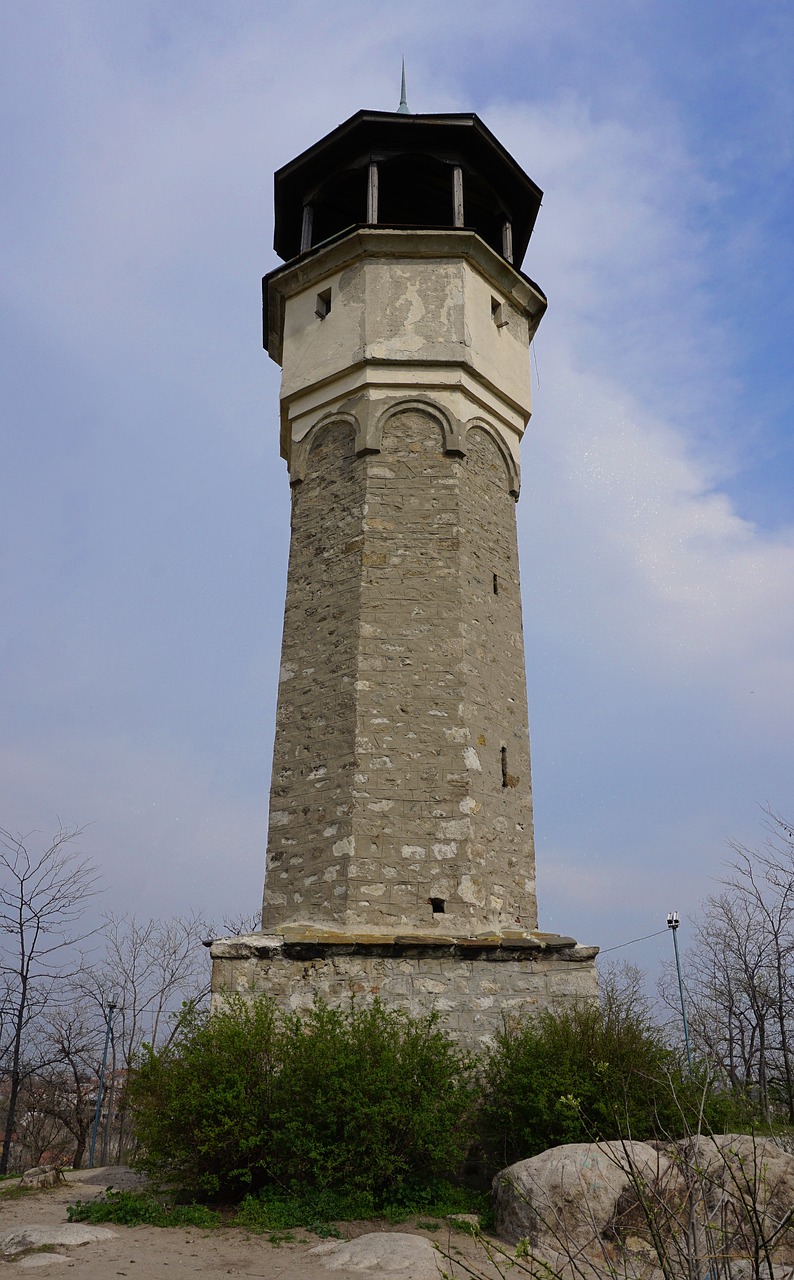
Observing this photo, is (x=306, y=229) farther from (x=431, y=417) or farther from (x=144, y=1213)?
(x=144, y=1213)

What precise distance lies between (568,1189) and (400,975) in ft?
8.71

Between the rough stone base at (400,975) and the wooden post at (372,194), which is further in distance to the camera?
the wooden post at (372,194)

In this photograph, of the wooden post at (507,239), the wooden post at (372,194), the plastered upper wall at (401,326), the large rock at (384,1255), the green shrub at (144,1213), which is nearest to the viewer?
the large rock at (384,1255)

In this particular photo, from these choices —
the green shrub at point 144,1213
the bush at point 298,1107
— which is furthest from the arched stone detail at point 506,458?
the green shrub at point 144,1213

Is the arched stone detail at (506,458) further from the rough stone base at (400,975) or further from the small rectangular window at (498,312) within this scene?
the rough stone base at (400,975)

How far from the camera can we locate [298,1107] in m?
7.23

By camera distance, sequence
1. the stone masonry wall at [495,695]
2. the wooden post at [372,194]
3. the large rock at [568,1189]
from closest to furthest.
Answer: the large rock at [568,1189], the stone masonry wall at [495,695], the wooden post at [372,194]

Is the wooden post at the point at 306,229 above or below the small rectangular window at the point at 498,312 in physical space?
above

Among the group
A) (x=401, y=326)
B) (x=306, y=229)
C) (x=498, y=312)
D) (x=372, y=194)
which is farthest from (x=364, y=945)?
(x=306, y=229)

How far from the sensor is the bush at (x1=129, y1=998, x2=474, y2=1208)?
23.2 ft

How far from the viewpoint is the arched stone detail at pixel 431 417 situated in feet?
37.6

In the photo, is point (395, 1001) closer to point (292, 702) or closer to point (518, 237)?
point (292, 702)

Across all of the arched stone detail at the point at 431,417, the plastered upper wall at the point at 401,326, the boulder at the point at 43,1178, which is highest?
the plastered upper wall at the point at 401,326

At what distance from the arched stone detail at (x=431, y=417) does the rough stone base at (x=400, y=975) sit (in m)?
6.00
